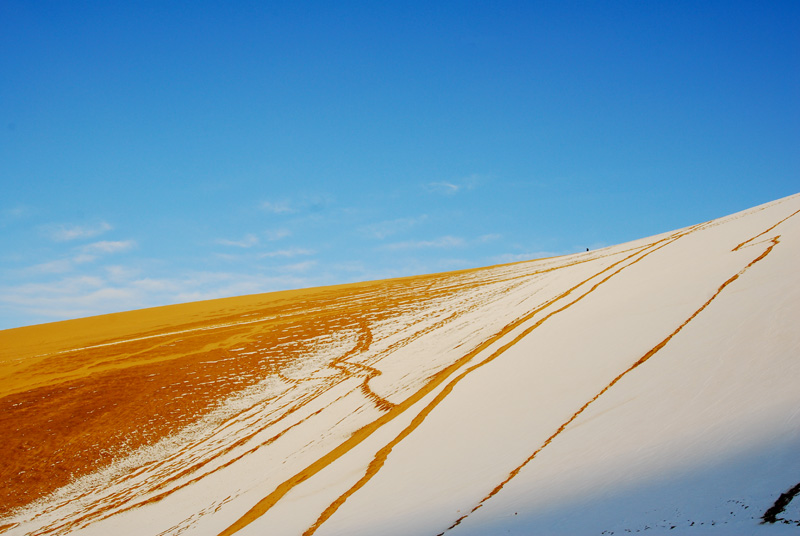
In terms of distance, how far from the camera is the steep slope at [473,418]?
7.79 feet

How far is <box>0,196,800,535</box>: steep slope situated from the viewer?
93.4 inches

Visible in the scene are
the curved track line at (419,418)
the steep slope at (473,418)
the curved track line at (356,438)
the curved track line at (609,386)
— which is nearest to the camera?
the steep slope at (473,418)

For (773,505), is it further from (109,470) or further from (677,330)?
(109,470)

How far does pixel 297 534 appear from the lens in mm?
3137

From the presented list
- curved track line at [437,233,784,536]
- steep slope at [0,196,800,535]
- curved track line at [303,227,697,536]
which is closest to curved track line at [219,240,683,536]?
steep slope at [0,196,800,535]

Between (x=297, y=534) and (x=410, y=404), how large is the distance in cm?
191

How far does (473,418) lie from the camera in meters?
3.97

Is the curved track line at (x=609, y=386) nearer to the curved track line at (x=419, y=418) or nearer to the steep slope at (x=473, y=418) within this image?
the steep slope at (x=473, y=418)

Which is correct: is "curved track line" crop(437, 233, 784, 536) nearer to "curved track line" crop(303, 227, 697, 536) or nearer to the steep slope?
the steep slope

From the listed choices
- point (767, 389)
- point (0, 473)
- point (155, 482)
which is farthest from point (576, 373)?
point (0, 473)

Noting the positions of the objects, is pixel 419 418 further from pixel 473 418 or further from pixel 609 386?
pixel 609 386

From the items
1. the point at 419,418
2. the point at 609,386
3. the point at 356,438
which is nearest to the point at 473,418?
the point at 419,418

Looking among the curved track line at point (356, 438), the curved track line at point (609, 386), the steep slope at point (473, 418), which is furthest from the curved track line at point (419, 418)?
the curved track line at point (609, 386)

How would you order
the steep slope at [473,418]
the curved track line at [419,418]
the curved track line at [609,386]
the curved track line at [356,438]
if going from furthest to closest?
the curved track line at [356,438] < the curved track line at [419,418] < the curved track line at [609,386] < the steep slope at [473,418]
